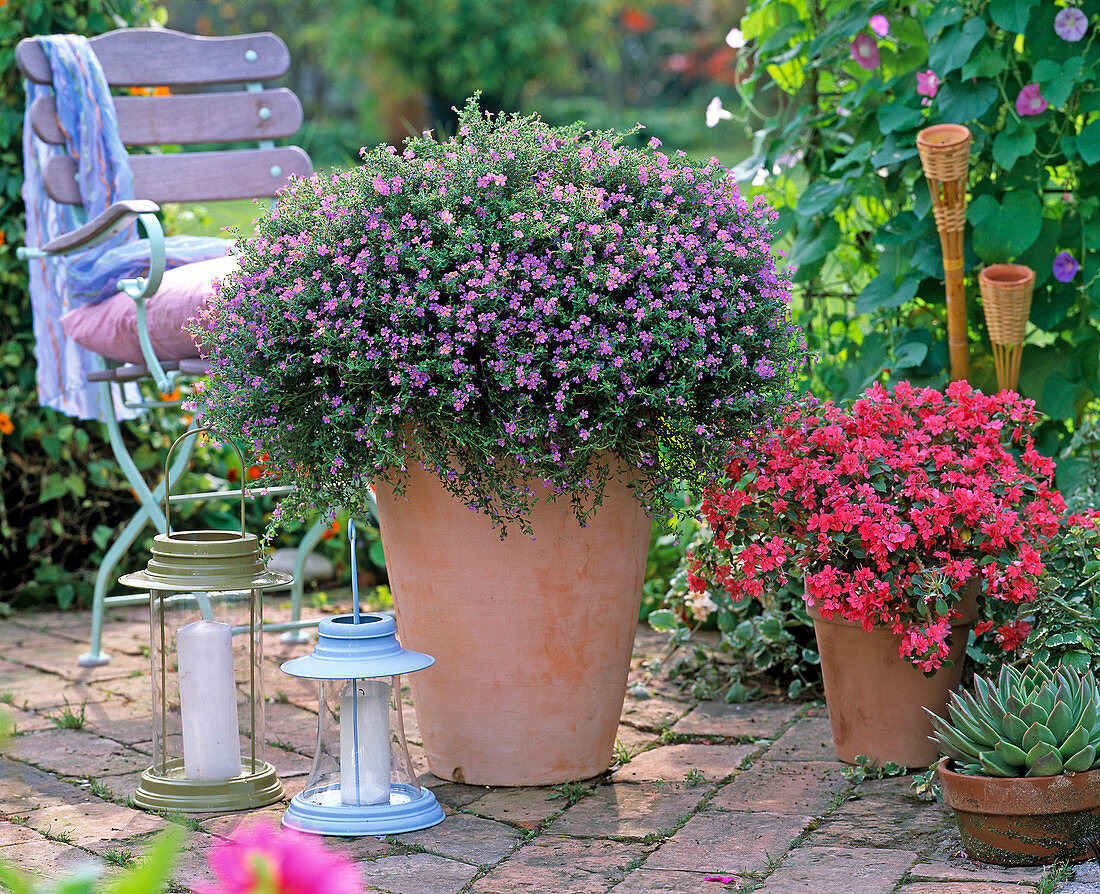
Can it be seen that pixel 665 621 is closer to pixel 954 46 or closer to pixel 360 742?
pixel 360 742

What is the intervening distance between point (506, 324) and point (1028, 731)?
3.00 ft

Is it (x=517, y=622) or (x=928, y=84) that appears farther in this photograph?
(x=928, y=84)

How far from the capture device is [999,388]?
102 inches

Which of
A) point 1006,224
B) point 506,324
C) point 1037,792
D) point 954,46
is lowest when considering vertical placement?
point 1037,792

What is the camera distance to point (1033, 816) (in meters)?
1.68

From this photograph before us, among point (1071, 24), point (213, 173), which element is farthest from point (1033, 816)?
point (213, 173)

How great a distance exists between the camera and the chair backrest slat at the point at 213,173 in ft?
10.2

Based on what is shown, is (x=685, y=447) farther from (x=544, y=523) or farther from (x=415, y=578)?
(x=415, y=578)

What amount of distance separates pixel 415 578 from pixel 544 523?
0.80 ft

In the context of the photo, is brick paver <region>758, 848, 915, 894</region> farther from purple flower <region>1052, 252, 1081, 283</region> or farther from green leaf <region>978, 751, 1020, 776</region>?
purple flower <region>1052, 252, 1081, 283</region>

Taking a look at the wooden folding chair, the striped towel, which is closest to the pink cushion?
the striped towel

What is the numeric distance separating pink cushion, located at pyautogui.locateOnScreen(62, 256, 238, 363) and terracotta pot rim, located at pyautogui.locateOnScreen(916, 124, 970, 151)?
137cm

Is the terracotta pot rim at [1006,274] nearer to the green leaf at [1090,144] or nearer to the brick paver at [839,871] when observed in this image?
the green leaf at [1090,144]

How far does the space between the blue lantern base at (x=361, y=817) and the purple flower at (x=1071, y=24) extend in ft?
6.43
